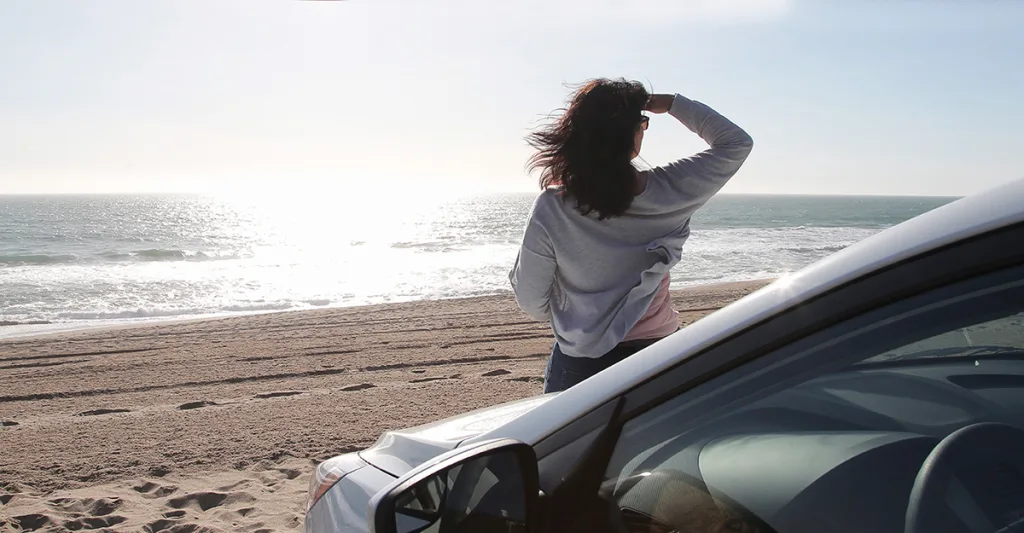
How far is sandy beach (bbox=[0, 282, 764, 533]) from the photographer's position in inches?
165

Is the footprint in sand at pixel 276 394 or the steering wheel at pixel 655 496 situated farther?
the footprint in sand at pixel 276 394

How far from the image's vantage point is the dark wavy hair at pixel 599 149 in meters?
2.19

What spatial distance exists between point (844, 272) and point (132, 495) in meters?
4.44

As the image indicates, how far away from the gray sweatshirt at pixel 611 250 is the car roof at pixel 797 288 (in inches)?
34.8

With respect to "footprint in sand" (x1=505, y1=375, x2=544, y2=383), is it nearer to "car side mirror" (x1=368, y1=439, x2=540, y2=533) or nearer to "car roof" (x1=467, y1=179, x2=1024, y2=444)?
"car roof" (x1=467, y1=179, x2=1024, y2=444)

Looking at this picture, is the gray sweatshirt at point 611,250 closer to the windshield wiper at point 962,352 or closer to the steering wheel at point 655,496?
the steering wheel at point 655,496

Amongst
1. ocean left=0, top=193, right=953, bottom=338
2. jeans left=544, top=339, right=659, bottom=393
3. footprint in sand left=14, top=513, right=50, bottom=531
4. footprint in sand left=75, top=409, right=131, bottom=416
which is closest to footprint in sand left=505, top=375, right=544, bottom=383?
footprint in sand left=75, top=409, right=131, bottom=416

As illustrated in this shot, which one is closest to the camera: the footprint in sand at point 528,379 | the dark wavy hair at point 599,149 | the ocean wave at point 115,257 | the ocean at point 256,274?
the dark wavy hair at point 599,149

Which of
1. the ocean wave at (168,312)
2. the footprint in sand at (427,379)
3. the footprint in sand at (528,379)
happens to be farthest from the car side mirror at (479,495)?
the ocean wave at (168,312)

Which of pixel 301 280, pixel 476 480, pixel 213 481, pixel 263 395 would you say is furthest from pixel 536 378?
pixel 301 280

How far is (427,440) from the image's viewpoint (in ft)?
5.84

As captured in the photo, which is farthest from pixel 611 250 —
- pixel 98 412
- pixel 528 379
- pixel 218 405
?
pixel 98 412

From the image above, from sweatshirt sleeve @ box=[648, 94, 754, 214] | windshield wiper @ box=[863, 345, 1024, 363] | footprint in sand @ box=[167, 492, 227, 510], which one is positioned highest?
sweatshirt sleeve @ box=[648, 94, 754, 214]

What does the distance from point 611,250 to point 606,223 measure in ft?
0.29
